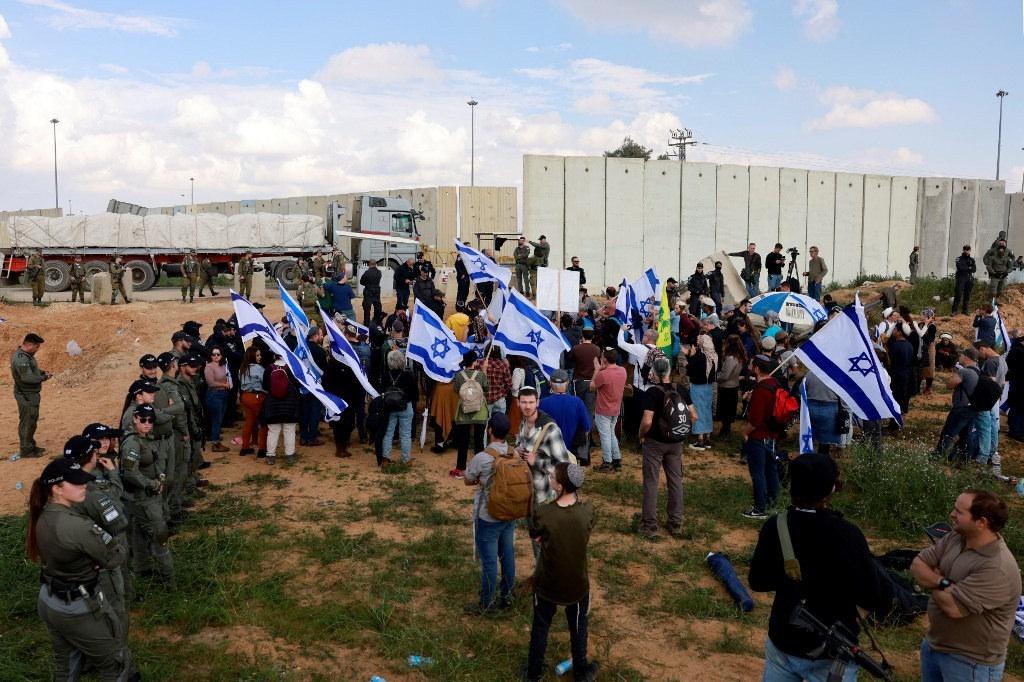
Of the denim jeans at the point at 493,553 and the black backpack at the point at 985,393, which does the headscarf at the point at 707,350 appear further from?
the denim jeans at the point at 493,553

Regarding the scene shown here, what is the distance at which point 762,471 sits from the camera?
28.4 feet

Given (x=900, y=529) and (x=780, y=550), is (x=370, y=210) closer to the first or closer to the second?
(x=900, y=529)

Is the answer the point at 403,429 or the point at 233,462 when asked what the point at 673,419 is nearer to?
the point at 403,429

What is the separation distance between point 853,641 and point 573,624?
2148 mm

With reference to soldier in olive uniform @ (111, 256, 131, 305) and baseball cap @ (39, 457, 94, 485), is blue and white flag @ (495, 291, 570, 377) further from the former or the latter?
soldier in olive uniform @ (111, 256, 131, 305)

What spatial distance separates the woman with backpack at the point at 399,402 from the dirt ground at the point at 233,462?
354 millimetres

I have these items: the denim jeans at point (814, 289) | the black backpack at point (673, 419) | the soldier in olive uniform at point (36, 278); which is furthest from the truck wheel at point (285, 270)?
the black backpack at point (673, 419)

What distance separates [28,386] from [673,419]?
9.14 m

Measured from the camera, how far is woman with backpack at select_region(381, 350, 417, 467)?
35.1 feet

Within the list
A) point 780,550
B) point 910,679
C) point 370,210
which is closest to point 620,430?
point 910,679

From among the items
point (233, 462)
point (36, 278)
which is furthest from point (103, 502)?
point (36, 278)

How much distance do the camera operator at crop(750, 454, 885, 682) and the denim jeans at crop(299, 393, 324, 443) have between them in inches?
355

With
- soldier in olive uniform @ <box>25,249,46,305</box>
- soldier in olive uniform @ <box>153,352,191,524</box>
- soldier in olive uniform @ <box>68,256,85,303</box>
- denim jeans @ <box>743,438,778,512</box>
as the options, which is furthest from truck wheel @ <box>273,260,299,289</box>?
denim jeans @ <box>743,438,778,512</box>

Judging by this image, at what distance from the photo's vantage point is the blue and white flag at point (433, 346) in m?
10.7
